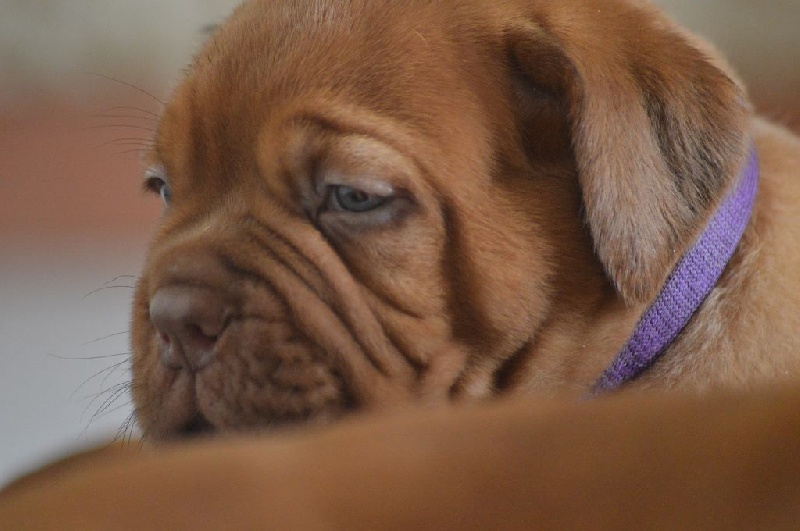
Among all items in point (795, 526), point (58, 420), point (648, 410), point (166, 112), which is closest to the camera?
point (795, 526)

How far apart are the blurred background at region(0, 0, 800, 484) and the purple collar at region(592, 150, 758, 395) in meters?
3.39

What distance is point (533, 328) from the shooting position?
1.75m

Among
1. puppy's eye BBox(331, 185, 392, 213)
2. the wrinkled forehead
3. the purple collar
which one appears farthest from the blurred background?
the purple collar

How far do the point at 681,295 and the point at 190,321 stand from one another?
0.88 metres

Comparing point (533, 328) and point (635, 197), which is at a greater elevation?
point (635, 197)

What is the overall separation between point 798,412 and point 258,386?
3.71 feet

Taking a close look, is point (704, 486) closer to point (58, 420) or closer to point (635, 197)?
point (635, 197)

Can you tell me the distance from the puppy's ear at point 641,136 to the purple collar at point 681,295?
0.08 m

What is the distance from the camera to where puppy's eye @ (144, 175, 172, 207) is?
81.7 inches

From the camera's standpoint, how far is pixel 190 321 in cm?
164

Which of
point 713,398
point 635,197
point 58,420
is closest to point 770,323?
point 635,197

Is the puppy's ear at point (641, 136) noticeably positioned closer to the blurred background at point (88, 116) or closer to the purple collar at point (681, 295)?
the purple collar at point (681, 295)

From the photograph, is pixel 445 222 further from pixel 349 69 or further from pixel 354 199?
pixel 349 69

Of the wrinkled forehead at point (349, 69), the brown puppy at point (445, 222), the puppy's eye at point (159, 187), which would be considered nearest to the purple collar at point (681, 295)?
the brown puppy at point (445, 222)
